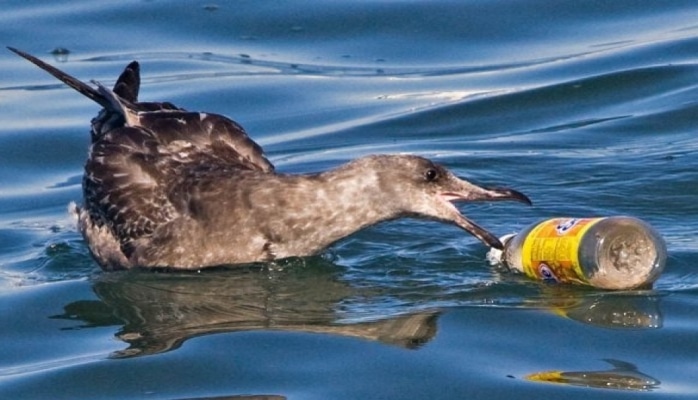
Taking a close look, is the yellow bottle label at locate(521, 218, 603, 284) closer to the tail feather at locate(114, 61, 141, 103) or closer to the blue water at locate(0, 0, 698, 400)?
the blue water at locate(0, 0, 698, 400)

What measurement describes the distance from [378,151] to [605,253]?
3.43m

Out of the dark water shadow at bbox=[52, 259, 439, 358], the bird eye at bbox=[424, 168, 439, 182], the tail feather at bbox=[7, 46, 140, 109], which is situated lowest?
the dark water shadow at bbox=[52, 259, 439, 358]

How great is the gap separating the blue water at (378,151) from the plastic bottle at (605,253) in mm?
87

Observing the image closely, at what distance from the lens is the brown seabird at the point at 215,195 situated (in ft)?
27.2

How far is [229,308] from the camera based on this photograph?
26.7 ft

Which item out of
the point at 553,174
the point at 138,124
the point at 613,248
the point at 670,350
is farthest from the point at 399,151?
the point at 670,350

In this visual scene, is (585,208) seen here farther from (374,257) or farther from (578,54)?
(578,54)

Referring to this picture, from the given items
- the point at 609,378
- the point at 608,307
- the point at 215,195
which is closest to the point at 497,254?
the point at 608,307

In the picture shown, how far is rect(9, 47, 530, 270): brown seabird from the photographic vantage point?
8.30 meters

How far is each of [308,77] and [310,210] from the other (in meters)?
4.48

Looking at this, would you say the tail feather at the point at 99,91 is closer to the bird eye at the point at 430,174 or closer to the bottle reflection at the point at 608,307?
the bird eye at the point at 430,174

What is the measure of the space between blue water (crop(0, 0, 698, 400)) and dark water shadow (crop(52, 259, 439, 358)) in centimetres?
2

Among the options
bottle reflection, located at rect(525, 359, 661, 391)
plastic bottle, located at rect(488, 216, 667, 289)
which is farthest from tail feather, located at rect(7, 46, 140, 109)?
bottle reflection, located at rect(525, 359, 661, 391)

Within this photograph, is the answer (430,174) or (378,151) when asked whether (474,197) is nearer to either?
(430,174)
